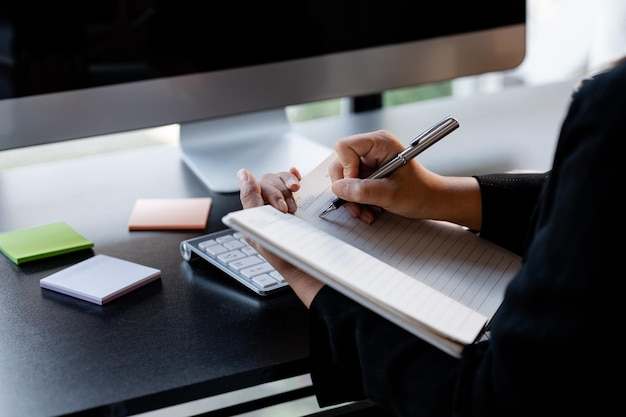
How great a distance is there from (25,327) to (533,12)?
1999 mm

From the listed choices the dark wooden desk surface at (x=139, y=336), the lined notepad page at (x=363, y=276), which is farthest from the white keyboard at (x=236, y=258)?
the lined notepad page at (x=363, y=276)

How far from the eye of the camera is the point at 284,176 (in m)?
0.93

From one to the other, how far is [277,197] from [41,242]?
0.33m

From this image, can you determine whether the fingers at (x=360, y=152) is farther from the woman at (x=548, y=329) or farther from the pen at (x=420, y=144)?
the woman at (x=548, y=329)

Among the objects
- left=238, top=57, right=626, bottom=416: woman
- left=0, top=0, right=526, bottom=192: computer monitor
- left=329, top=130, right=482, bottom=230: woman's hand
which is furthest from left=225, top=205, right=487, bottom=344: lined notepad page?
left=0, top=0, right=526, bottom=192: computer monitor

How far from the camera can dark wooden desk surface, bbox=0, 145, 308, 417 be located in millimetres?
711

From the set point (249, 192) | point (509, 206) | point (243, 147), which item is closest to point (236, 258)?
point (249, 192)

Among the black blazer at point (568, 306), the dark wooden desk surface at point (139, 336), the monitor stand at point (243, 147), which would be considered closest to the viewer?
the black blazer at point (568, 306)

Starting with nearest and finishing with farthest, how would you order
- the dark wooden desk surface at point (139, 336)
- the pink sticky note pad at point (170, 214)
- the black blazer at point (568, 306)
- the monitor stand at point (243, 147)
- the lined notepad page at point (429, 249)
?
the black blazer at point (568, 306) < the dark wooden desk surface at point (139, 336) < the lined notepad page at point (429, 249) < the pink sticky note pad at point (170, 214) < the monitor stand at point (243, 147)

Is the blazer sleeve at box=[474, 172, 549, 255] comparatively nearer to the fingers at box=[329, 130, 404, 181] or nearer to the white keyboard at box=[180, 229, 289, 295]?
the fingers at box=[329, 130, 404, 181]

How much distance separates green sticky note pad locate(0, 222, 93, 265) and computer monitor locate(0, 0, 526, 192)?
5.1 inches

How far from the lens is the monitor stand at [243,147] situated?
1230mm

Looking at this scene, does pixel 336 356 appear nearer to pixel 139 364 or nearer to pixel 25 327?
pixel 139 364

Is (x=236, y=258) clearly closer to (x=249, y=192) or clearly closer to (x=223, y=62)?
(x=249, y=192)
